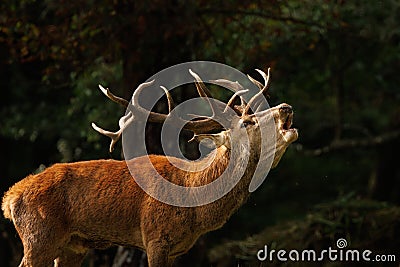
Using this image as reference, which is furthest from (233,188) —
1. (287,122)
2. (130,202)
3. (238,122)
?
(130,202)

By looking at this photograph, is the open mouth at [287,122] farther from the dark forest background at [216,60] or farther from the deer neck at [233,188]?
the dark forest background at [216,60]

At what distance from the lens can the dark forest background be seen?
9781 mm

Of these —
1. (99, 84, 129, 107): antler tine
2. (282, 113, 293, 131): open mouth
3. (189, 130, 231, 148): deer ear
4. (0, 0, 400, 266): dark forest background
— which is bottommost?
(189, 130, 231, 148): deer ear

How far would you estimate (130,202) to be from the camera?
6.92 m

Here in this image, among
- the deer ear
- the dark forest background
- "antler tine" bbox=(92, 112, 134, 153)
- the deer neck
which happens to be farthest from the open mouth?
the dark forest background

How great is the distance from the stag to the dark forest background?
213 centimetres

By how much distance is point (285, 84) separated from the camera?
13.2m

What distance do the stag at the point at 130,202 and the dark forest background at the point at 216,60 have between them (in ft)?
7.00

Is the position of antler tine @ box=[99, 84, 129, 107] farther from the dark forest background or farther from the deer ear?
the dark forest background

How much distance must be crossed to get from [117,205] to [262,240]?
4.45 meters

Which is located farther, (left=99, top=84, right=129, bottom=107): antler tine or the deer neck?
(left=99, top=84, right=129, bottom=107): antler tine

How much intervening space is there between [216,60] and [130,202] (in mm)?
3782

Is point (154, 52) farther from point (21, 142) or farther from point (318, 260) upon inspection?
point (21, 142)

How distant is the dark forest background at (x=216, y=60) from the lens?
32.1 ft
